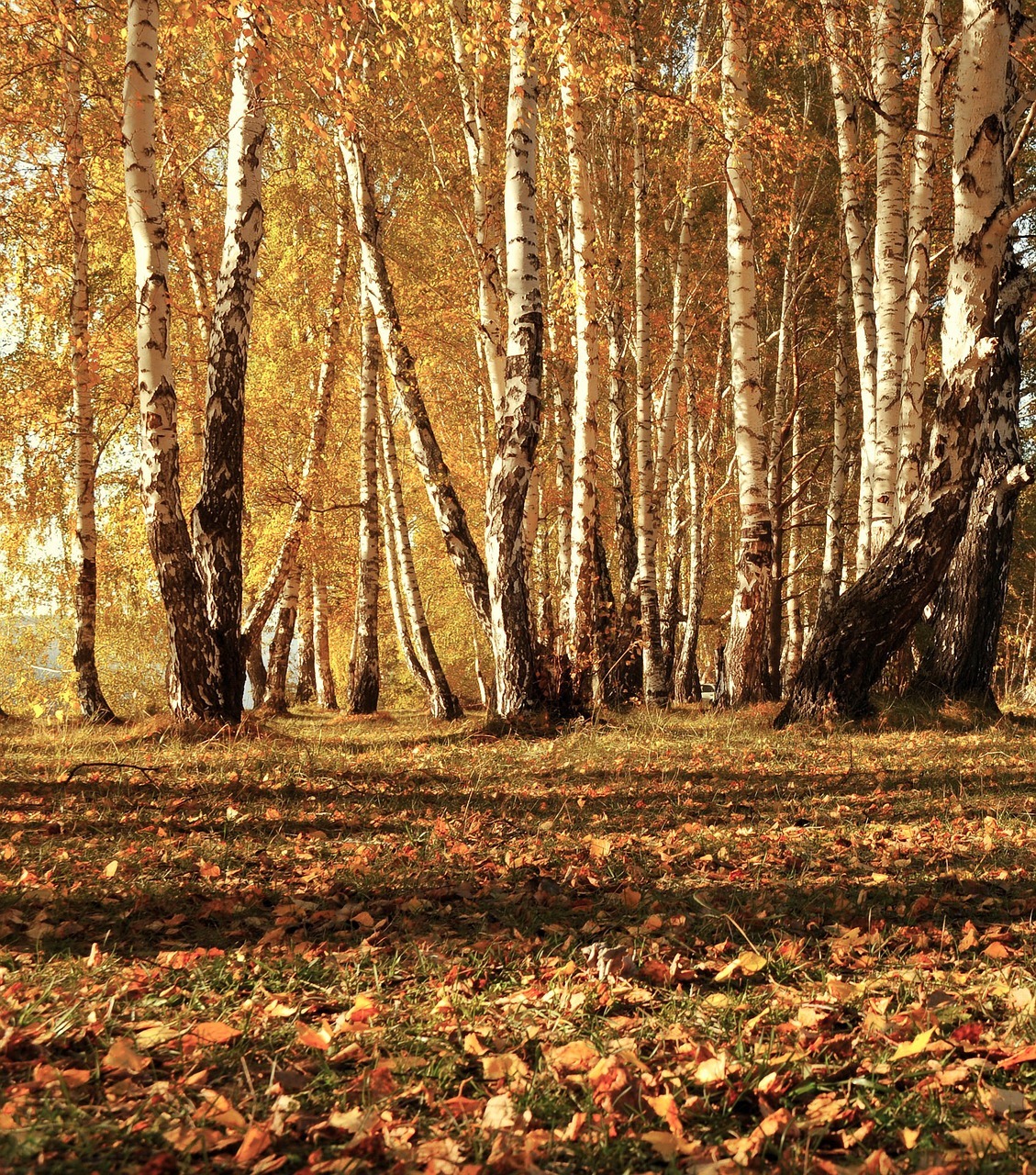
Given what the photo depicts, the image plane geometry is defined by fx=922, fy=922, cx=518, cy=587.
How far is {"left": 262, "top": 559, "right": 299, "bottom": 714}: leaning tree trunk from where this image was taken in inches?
575

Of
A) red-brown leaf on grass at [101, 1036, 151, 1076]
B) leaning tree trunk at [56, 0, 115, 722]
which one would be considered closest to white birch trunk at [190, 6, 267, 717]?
leaning tree trunk at [56, 0, 115, 722]

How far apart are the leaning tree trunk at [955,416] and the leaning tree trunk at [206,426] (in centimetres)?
480

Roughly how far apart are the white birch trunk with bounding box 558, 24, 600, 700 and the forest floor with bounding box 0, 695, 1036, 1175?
11.0ft

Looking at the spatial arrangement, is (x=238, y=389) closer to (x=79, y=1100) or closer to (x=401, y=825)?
(x=401, y=825)

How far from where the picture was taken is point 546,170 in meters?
11.9

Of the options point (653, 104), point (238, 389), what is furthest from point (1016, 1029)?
point (653, 104)

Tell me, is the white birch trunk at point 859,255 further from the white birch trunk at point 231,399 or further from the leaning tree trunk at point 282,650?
the leaning tree trunk at point 282,650

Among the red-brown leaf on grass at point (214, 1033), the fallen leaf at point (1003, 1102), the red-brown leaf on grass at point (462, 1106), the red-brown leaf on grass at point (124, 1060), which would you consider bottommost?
the red-brown leaf on grass at point (462, 1106)

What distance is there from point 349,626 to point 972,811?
22.8 meters

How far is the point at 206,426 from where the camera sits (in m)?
7.54

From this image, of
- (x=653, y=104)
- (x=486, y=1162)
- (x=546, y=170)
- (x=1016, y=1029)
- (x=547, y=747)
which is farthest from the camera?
(x=546, y=170)

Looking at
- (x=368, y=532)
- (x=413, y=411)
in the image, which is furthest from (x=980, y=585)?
(x=368, y=532)

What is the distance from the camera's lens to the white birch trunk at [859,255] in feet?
30.3

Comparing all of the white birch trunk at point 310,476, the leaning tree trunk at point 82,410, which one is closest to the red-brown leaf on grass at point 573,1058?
the leaning tree trunk at point 82,410
